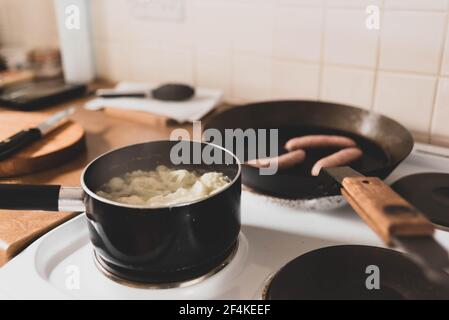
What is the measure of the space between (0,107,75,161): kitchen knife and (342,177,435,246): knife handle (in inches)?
21.7

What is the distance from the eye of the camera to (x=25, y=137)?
0.79 m

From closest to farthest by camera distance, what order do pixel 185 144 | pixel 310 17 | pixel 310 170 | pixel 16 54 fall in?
1. pixel 185 144
2. pixel 310 170
3. pixel 310 17
4. pixel 16 54

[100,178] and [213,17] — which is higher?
[213,17]

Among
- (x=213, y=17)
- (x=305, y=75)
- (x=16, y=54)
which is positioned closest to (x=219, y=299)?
(x=305, y=75)

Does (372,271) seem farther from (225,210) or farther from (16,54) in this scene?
(16,54)

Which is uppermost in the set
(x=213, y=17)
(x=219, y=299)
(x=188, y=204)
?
(x=213, y=17)

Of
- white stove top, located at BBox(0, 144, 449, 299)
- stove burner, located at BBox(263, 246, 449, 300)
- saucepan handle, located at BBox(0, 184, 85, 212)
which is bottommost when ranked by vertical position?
white stove top, located at BBox(0, 144, 449, 299)

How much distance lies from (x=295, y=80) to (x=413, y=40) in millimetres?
254

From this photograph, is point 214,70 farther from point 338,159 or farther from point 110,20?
point 338,159

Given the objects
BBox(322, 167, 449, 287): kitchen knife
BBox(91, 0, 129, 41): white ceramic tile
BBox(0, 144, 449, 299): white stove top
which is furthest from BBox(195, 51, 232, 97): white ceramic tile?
BBox(322, 167, 449, 287): kitchen knife

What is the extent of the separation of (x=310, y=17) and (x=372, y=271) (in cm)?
59

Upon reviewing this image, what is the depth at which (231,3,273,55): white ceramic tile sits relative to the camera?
3.21ft

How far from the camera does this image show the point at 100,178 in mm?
550

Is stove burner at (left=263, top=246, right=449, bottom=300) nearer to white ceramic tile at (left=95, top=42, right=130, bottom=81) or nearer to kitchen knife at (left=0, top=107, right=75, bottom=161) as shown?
kitchen knife at (left=0, top=107, right=75, bottom=161)
